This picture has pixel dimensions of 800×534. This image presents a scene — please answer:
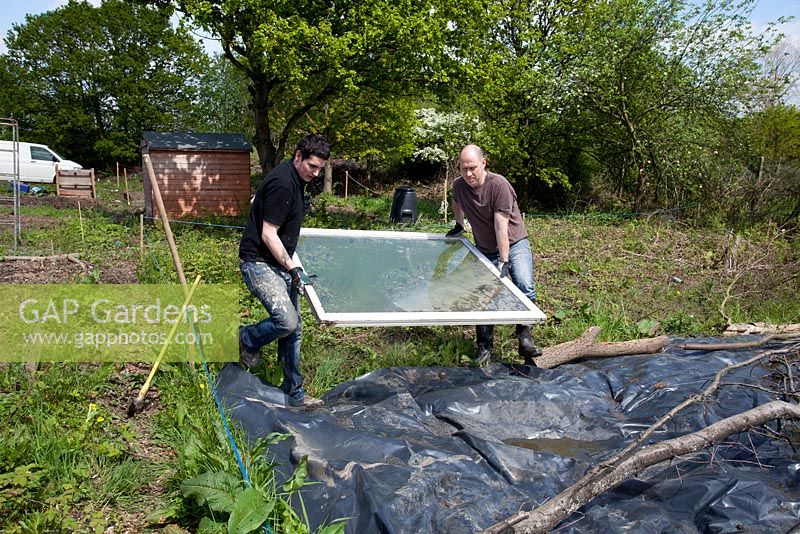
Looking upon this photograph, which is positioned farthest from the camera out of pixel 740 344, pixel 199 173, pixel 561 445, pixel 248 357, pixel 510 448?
pixel 199 173

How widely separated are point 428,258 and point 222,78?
87.8ft

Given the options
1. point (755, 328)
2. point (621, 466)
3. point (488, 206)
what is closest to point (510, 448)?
point (621, 466)

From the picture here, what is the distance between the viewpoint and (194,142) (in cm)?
1424

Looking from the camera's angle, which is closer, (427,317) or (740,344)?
(427,317)

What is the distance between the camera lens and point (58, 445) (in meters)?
3.38

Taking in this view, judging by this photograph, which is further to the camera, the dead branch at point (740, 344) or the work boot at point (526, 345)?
the dead branch at point (740, 344)

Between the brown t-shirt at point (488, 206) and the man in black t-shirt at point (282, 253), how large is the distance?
1639mm

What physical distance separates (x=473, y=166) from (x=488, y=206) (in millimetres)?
400

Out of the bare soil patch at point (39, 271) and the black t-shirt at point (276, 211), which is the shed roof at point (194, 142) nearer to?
the bare soil patch at point (39, 271)

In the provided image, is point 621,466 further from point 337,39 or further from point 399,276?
point 337,39

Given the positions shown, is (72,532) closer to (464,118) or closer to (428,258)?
(428,258)

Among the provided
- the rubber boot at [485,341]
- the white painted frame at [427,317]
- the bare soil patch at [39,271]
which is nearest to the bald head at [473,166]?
the white painted frame at [427,317]

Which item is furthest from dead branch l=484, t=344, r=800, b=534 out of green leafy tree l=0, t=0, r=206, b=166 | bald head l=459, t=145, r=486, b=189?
green leafy tree l=0, t=0, r=206, b=166

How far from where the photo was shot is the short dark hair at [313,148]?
414 centimetres
